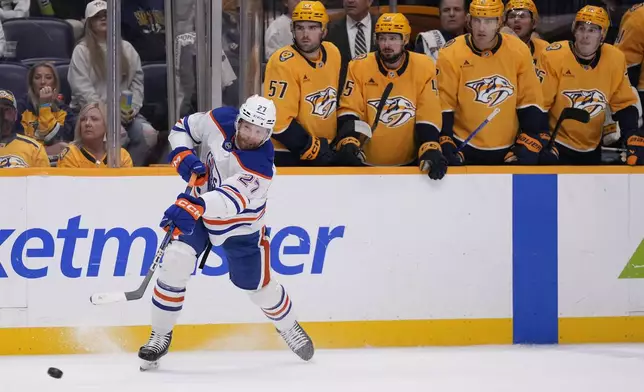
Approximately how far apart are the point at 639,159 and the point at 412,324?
52.5 inches

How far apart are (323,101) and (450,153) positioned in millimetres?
639

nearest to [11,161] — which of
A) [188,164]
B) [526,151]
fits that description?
[188,164]

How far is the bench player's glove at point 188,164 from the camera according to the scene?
4324 millimetres

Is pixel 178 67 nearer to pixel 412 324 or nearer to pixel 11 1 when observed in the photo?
pixel 11 1

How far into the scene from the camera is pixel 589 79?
5.24 metres

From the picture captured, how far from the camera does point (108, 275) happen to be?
189 inches

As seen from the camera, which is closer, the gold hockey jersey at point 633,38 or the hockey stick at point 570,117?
the hockey stick at point 570,117

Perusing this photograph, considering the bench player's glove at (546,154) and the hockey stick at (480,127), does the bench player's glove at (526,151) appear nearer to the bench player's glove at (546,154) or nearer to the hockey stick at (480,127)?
the bench player's glove at (546,154)

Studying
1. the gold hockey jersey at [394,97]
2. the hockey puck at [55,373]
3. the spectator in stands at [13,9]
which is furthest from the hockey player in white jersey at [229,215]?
the spectator in stands at [13,9]

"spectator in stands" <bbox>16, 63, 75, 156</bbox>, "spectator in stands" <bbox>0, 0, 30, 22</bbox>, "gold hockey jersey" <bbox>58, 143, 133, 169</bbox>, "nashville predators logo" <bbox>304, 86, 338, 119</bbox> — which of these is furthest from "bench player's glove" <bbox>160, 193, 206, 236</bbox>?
"spectator in stands" <bbox>0, 0, 30, 22</bbox>

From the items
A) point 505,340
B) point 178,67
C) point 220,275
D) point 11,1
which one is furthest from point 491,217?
point 11,1

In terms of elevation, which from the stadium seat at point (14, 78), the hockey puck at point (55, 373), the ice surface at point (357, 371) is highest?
the stadium seat at point (14, 78)

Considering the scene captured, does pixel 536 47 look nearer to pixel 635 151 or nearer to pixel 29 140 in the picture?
pixel 635 151

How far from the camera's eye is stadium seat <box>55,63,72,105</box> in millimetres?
4809
